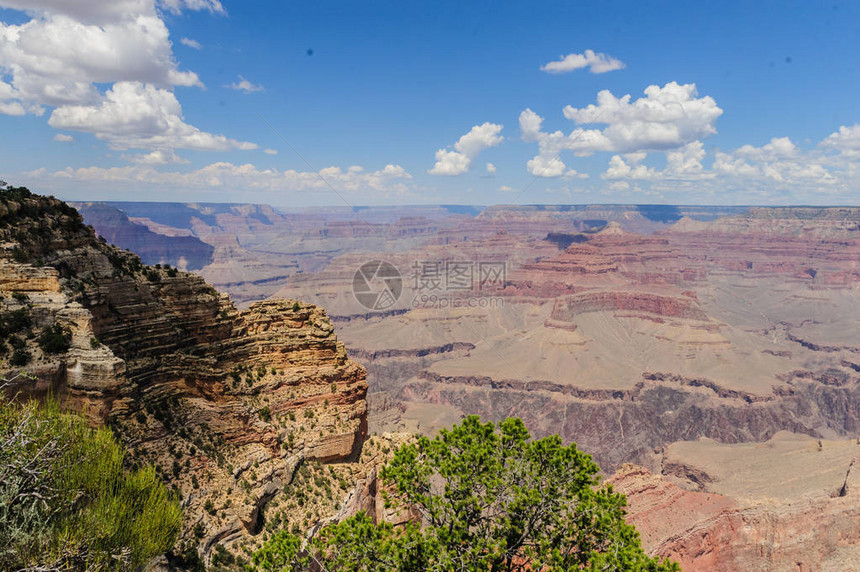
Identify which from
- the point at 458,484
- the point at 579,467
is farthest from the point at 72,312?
the point at 579,467

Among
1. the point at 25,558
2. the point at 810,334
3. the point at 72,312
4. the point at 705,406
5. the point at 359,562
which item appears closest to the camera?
the point at 25,558

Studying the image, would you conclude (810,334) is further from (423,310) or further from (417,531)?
(417,531)

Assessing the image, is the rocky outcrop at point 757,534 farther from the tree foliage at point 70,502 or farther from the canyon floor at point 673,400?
the tree foliage at point 70,502

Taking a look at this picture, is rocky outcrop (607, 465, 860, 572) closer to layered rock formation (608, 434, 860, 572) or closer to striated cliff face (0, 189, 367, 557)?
layered rock formation (608, 434, 860, 572)

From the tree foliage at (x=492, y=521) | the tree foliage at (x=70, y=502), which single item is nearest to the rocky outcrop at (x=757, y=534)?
the tree foliage at (x=492, y=521)

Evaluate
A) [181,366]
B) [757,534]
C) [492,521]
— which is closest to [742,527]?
[757,534]
